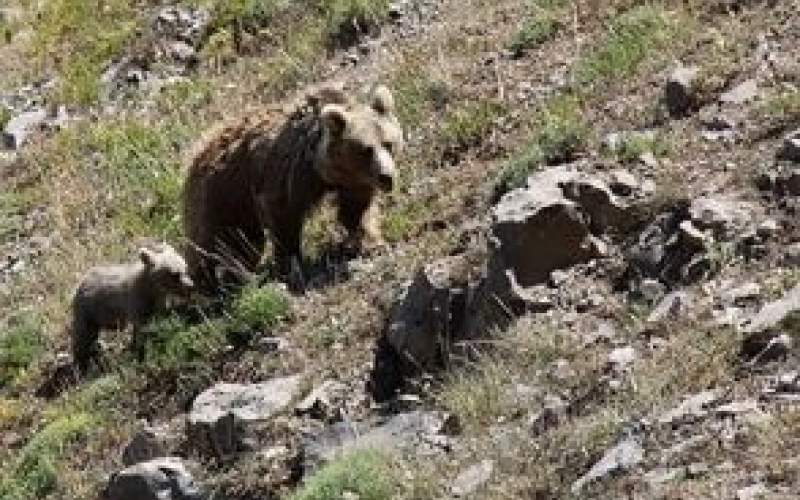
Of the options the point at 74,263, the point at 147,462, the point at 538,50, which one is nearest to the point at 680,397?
the point at 147,462

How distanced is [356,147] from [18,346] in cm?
350

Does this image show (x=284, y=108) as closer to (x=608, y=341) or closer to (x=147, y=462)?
(x=147, y=462)

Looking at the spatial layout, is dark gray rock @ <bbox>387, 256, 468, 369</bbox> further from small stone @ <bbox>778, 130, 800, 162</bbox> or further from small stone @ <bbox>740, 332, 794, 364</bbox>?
small stone @ <bbox>740, 332, 794, 364</bbox>

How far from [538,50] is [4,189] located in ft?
20.4

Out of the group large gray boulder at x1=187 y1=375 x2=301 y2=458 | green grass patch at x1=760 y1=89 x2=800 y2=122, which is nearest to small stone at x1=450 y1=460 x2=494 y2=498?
large gray boulder at x1=187 y1=375 x2=301 y2=458

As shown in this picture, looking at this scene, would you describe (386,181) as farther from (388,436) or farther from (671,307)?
(671,307)

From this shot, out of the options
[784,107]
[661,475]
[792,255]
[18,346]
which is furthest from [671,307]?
[18,346]

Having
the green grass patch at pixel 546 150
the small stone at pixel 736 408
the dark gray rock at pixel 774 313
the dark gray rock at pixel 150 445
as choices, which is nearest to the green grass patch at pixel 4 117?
the dark gray rock at pixel 150 445

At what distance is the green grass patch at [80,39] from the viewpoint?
17.8 metres

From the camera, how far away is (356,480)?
7516 mm

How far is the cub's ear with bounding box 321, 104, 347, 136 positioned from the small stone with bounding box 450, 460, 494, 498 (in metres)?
3.58

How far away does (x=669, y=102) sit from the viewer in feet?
33.3

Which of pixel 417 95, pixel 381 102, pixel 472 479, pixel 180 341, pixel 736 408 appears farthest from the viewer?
pixel 417 95

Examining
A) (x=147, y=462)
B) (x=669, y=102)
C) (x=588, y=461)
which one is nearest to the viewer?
(x=588, y=461)
